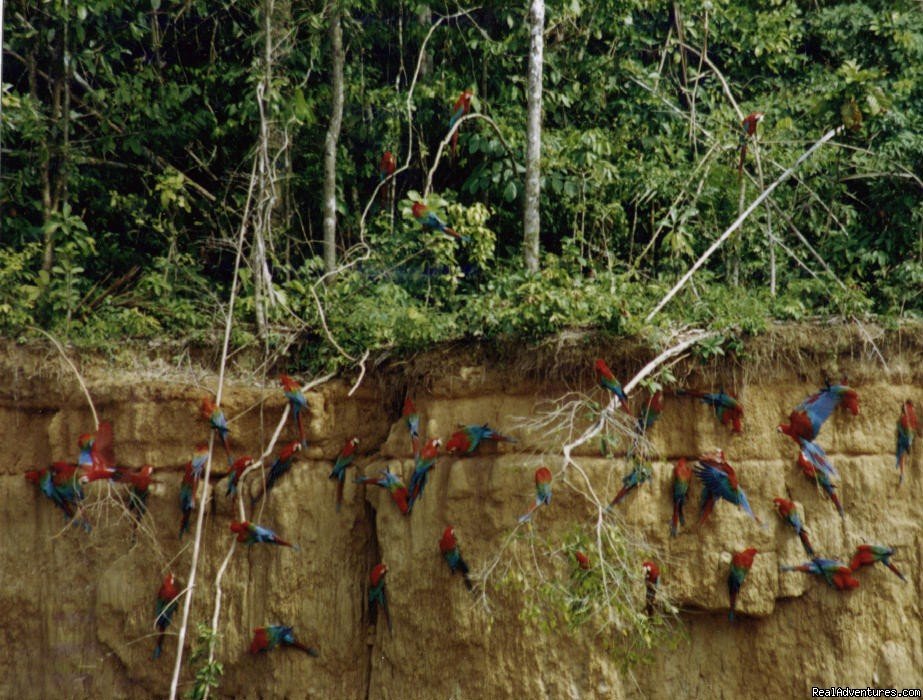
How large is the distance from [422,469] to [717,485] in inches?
66.5

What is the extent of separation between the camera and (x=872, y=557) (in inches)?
239

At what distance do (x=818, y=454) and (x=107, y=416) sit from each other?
14.3ft

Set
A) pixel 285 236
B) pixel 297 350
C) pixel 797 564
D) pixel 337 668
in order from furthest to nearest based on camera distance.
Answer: pixel 285 236
pixel 297 350
pixel 337 668
pixel 797 564

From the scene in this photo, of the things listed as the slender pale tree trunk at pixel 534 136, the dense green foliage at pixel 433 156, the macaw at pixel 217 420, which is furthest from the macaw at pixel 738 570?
the macaw at pixel 217 420

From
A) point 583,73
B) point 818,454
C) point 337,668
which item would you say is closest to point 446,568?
point 337,668

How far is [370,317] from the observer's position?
6867 millimetres

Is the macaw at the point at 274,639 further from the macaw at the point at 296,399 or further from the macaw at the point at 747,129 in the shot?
the macaw at the point at 747,129

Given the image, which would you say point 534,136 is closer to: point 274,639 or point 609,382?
point 609,382

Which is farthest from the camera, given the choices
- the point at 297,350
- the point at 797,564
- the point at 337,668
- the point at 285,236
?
the point at 285,236

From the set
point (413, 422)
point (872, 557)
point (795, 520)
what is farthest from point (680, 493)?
point (413, 422)

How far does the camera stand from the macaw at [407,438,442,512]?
637 cm

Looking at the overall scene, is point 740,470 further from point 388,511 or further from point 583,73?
point 583,73

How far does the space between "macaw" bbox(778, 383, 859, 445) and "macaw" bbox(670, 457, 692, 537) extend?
615mm

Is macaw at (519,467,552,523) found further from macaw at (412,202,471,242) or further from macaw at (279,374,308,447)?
macaw at (412,202,471,242)
